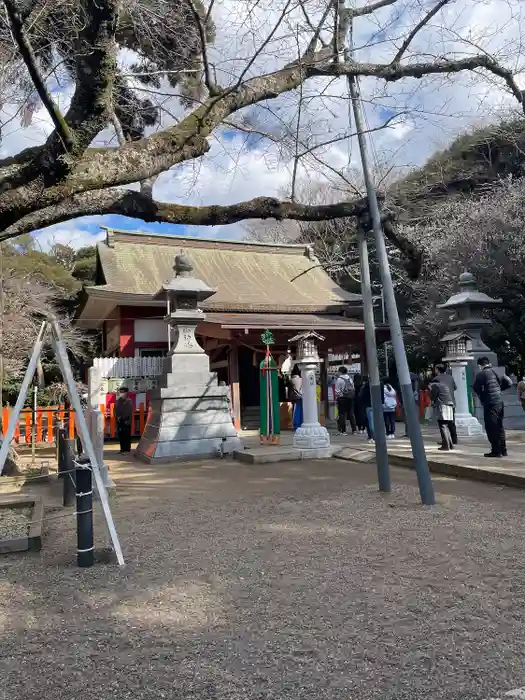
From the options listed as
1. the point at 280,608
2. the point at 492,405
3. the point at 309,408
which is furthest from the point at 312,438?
the point at 280,608

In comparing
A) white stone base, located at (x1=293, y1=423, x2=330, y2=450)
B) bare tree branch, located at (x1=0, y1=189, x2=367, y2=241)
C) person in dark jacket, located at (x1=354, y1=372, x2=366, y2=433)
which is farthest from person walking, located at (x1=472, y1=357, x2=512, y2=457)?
person in dark jacket, located at (x1=354, y1=372, x2=366, y2=433)

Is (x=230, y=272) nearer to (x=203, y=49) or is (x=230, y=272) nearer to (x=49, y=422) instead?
(x=49, y=422)

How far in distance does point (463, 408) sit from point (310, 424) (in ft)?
13.0

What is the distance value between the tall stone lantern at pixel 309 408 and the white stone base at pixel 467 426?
10.8 feet

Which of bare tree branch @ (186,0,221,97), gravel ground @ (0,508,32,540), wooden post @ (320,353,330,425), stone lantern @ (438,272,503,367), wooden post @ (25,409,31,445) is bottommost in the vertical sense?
gravel ground @ (0,508,32,540)

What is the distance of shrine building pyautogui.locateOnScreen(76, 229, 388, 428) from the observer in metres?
16.1

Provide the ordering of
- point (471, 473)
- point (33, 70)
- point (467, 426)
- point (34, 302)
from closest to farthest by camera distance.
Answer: point (33, 70)
point (471, 473)
point (467, 426)
point (34, 302)

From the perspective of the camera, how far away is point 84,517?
4039 mm

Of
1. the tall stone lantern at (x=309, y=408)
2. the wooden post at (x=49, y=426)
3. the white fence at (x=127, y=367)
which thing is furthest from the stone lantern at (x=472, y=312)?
the wooden post at (x=49, y=426)

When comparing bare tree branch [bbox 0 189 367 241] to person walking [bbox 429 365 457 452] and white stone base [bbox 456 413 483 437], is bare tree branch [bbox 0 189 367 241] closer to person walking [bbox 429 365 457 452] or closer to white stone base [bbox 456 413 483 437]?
person walking [bbox 429 365 457 452]

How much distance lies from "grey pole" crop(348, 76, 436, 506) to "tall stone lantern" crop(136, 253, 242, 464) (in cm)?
547

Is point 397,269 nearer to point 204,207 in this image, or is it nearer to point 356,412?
point 356,412

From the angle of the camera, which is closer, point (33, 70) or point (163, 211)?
point (33, 70)

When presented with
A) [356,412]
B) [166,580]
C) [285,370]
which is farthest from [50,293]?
[166,580]
